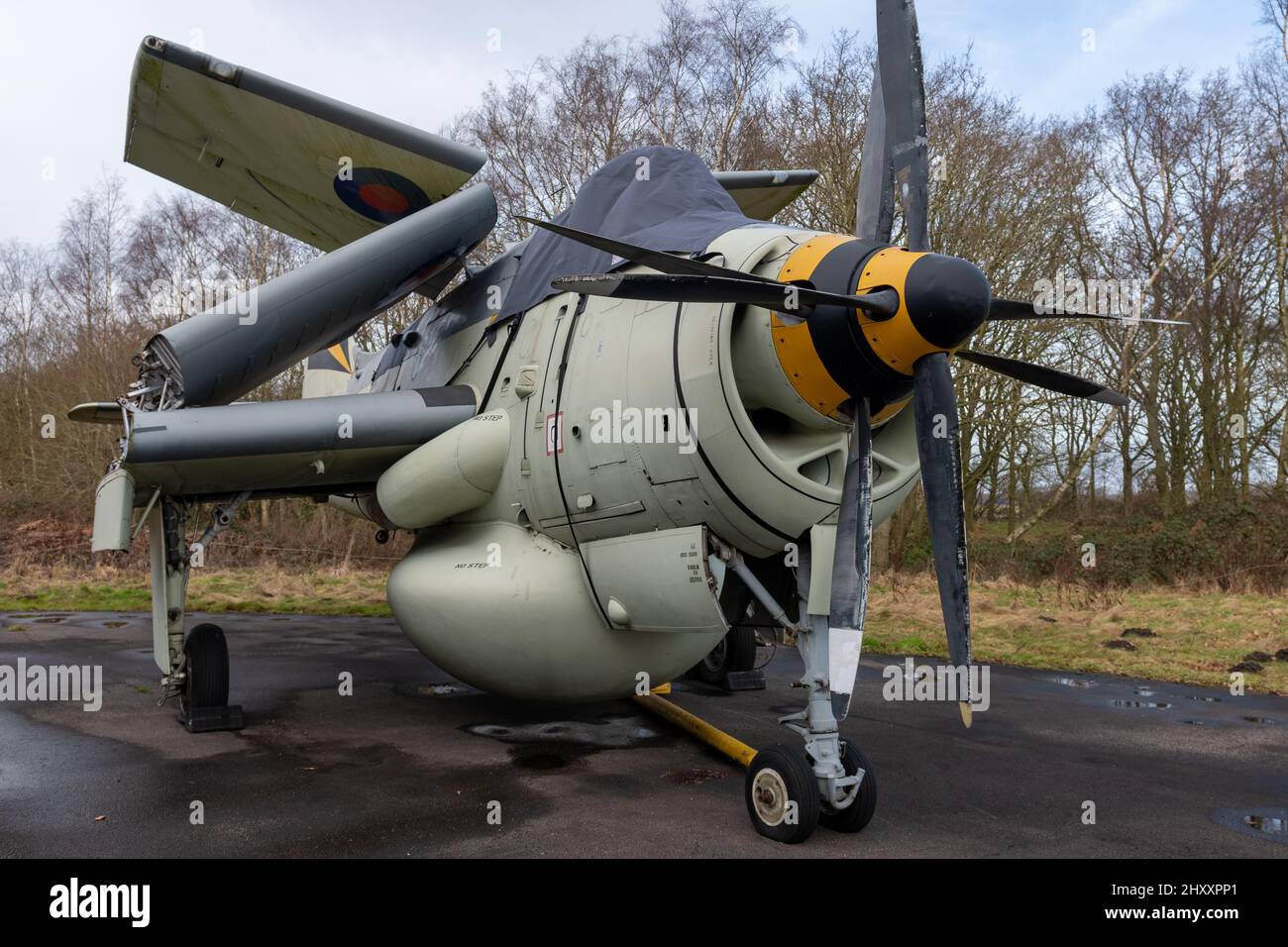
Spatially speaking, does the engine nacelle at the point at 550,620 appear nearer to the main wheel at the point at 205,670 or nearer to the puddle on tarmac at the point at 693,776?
the puddle on tarmac at the point at 693,776

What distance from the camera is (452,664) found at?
718cm

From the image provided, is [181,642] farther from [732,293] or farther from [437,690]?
[732,293]

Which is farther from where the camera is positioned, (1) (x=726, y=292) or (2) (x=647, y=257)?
(2) (x=647, y=257)

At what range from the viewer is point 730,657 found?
998 centimetres

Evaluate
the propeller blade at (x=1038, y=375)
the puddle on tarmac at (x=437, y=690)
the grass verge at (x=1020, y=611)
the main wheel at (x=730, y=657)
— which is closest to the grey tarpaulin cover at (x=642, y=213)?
the propeller blade at (x=1038, y=375)

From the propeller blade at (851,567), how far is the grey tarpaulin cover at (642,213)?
1.67 metres

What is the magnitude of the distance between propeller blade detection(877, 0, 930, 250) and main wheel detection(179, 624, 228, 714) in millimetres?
6563

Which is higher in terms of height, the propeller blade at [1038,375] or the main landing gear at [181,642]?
the propeller blade at [1038,375]

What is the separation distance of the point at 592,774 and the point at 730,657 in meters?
3.70

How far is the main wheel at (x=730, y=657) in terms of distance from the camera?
32.6 ft

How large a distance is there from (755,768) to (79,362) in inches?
1210

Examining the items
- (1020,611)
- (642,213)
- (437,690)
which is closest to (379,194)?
(642,213)
